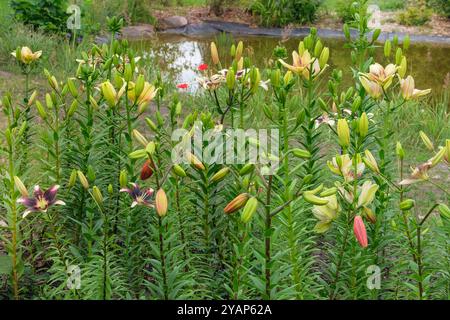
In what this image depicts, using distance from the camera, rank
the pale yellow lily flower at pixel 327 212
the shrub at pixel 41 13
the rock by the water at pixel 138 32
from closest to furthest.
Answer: the pale yellow lily flower at pixel 327 212
the shrub at pixel 41 13
the rock by the water at pixel 138 32

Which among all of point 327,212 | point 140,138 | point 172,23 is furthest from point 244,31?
point 327,212

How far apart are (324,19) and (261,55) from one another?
4111 mm

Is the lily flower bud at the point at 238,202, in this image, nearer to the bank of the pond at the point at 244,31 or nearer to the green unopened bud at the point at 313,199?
the green unopened bud at the point at 313,199

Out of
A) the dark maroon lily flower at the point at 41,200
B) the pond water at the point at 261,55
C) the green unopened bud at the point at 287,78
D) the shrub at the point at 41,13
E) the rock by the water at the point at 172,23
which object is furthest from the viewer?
the rock by the water at the point at 172,23

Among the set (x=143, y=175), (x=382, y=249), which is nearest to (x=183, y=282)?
(x=143, y=175)

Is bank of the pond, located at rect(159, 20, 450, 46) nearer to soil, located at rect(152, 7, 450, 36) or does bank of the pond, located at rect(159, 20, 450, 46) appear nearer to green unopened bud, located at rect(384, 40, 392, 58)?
soil, located at rect(152, 7, 450, 36)

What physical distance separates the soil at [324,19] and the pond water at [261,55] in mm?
1154

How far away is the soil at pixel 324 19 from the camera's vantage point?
1281 cm

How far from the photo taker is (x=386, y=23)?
13.2m

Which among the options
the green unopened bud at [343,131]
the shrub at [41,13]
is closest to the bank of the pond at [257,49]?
the shrub at [41,13]

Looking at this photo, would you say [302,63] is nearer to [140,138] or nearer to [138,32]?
[140,138]

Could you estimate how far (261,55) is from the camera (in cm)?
1023
